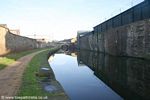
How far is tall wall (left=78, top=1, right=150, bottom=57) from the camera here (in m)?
26.0

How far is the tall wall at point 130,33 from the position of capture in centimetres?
2601

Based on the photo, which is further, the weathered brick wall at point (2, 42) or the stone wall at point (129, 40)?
the weathered brick wall at point (2, 42)

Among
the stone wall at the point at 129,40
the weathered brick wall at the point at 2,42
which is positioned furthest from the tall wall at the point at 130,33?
the weathered brick wall at the point at 2,42

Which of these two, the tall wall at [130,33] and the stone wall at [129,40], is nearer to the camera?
the stone wall at [129,40]

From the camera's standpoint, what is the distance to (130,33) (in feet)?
99.5

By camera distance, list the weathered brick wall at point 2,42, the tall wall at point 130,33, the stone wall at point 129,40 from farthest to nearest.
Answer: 1. the weathered brick wall at point 2,42
2. the tall wall at point 130,33
3. the stone wall at point 129,40

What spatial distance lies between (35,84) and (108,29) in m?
33.3

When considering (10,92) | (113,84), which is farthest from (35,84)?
(113,84)

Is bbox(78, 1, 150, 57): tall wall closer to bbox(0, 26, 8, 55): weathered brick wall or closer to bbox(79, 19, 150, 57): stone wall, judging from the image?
bbox(79, 19, 150, 57): stone wall

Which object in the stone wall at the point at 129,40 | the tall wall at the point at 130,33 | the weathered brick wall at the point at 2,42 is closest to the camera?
the stone wall at the point at 129,40

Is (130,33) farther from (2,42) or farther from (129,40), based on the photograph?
(2,42)

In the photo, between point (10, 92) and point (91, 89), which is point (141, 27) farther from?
point (10, 92)

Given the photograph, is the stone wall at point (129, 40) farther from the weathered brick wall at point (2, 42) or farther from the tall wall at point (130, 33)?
the weathered brick wall at point (2, 42)

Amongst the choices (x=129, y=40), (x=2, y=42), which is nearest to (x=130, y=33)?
(x=129, y=40)
